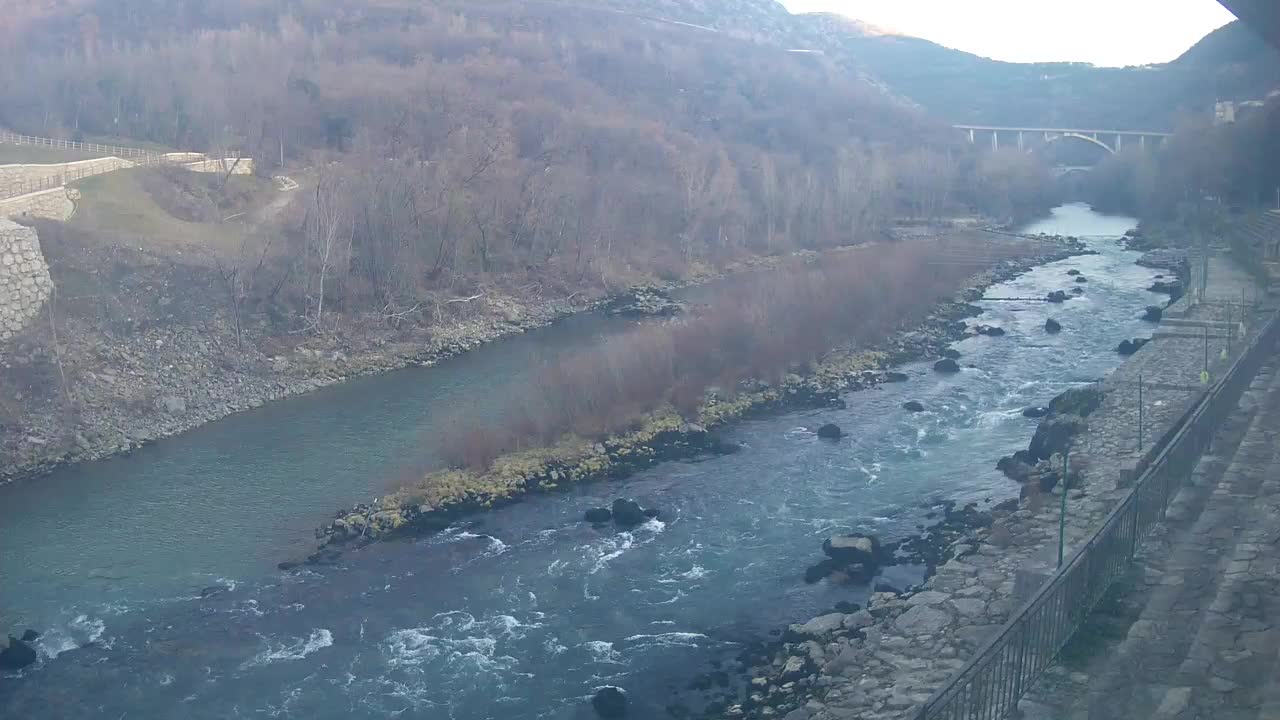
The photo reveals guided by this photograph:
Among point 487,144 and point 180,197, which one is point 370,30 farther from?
point 180,197

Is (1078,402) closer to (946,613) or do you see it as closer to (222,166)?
(946,613)

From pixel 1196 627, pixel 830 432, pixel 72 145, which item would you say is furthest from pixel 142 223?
pixel 1196 627

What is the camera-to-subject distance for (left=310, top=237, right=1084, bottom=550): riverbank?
34.0 ft

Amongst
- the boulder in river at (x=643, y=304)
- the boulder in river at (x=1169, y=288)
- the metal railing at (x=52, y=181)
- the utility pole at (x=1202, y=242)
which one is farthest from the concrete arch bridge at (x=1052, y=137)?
the metal railing at (x=52, y=181)

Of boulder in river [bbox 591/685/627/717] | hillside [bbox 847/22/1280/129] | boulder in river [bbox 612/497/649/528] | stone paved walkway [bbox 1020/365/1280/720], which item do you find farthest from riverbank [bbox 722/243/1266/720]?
hillside [bbox 847/22/1280/129]

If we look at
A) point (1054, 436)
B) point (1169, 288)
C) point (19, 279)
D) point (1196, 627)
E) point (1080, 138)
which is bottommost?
point (1054, 436)

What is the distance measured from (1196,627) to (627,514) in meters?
5.73

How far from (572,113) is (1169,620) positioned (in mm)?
28338

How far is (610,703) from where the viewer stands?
22.9ft

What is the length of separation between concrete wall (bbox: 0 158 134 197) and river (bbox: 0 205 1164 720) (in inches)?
265

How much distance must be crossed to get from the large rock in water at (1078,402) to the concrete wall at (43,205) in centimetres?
1467

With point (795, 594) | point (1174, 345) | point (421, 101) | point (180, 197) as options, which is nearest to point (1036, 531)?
point (795, 594)

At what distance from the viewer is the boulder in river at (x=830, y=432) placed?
1252 centimetres

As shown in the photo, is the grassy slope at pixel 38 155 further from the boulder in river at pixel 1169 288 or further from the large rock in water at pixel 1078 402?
the boulder in river at pixel 1169 288
